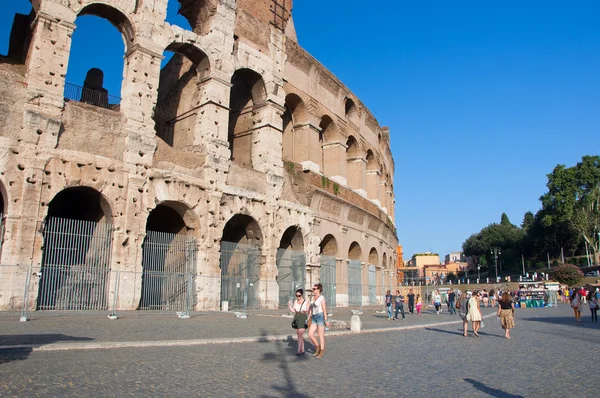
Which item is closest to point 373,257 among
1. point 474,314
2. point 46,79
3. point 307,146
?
point 307,146

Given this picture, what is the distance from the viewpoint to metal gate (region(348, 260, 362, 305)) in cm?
2188

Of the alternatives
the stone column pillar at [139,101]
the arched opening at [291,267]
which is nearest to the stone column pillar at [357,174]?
the arched opening at [291,267]

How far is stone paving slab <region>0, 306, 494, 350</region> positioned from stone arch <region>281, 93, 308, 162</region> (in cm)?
1025

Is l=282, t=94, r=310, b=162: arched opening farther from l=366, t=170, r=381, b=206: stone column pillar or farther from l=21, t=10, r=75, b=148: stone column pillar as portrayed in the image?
l=21, t=10, r=75, b=148: stone column pillar

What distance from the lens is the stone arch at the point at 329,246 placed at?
71.4 ft

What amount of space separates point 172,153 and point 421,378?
11.0m

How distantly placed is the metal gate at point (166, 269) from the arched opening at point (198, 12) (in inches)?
288

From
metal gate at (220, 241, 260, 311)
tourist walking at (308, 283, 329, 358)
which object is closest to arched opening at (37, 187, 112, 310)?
metal gate at (220, 241, 260, 311)

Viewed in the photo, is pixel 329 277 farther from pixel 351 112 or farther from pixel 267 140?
pixel 351 112

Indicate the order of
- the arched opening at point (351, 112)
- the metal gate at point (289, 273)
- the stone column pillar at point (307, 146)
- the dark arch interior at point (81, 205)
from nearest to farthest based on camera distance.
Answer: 1. the dark arch interior at point (81, 205)
2. the metal gate at point (289, 273)
3. the stone column pillar at point (307, 146)
4. the arched opening at point (351, 112)

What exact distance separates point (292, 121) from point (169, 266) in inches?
358

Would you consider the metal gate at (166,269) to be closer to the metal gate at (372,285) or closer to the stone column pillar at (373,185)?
the metal gate at (372,285)

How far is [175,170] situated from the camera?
14445mm

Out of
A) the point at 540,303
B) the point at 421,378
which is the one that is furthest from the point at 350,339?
the point at 540,303
